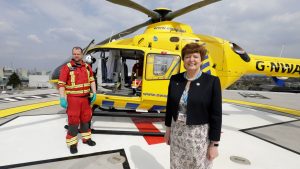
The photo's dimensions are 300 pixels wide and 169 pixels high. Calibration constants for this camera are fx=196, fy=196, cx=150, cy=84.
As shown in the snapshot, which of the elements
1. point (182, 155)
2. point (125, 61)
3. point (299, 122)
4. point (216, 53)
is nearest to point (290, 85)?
point (299, 122)

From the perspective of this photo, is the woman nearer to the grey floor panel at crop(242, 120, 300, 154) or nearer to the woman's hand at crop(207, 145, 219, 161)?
the woman's hand at crop(207, 145, 219, 161)

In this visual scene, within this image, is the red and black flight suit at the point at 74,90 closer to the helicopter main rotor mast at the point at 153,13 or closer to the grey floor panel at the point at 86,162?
the grey floor panel at the point at 86,162

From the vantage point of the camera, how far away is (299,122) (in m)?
6.30

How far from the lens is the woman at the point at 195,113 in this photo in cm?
173

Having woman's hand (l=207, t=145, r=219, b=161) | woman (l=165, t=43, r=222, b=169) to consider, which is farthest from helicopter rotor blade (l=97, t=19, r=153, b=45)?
woman's hand (l=207, t=145, r=219, b=161)

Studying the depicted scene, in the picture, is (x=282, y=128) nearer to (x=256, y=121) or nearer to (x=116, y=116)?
(x=256, y=121)

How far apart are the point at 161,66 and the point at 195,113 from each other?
3.15m

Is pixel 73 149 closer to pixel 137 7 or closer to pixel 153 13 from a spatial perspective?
pixel 137 7

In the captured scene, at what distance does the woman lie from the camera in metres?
1.73

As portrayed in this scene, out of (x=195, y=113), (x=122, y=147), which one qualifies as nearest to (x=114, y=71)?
(x=122, y=147)

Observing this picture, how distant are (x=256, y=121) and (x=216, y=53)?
2660 millimetres

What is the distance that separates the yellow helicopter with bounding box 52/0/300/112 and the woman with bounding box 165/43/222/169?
9.30 feet

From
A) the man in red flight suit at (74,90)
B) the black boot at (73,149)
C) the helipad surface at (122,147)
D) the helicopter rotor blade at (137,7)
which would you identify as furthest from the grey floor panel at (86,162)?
the helicopter rotor blade at (137,7)

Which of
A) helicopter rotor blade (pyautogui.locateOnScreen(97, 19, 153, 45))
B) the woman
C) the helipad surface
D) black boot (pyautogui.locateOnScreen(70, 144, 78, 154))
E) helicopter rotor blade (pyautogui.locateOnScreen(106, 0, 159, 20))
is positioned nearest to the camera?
the woman
